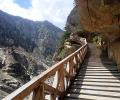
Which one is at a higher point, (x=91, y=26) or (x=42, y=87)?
(x=91, y=26)

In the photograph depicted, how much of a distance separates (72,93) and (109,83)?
5.90 feet

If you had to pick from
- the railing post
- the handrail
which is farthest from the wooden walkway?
the railing post

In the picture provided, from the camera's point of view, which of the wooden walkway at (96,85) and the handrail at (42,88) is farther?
the wooden walkway at (96,85)

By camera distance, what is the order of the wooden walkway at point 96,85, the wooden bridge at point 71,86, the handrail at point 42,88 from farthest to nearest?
the wooden walkway at point 96,85
the wooden bridge at point 71,86
the handrail at point 42,88

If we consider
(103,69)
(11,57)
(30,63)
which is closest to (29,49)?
(30,63)

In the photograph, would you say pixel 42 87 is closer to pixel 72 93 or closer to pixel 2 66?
pixel 72 93

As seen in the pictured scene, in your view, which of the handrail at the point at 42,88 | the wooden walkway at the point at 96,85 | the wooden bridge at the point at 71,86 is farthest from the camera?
the wooden walkway at the point at 96,85

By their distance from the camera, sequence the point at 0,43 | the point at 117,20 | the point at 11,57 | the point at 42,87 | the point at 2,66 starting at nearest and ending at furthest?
the point at 42,87 → the point at 117,20 → the point at 2,66 → the point at 11,57 → the point at 0,43

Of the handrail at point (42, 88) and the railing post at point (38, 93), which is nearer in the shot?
the handrail at point (42, 88)

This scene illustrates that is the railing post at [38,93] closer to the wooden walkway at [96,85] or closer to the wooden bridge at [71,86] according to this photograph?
the wooden bridge at [71,86]

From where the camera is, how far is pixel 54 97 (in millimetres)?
7465

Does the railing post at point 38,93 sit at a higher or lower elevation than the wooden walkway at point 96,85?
higher

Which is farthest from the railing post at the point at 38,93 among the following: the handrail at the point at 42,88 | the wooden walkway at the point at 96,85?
the wooden walkway at the point at 96,85

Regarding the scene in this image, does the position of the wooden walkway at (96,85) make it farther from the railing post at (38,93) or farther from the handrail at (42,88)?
the railing post at (38,93)
